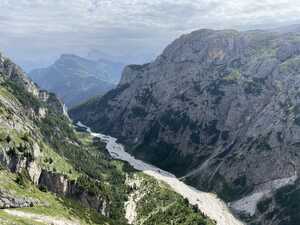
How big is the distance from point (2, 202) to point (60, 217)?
23.5 meters

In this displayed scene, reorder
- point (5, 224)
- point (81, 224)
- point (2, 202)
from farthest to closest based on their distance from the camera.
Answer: point (81, 224) → point (2, 202) → point (5, 224)

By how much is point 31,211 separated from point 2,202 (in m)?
11.4

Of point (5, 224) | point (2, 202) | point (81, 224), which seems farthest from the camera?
point (81, 224)

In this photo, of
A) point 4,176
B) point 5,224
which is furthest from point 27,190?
point 5,224

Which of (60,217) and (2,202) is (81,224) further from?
(2,202)

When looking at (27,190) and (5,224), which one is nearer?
(5,224)

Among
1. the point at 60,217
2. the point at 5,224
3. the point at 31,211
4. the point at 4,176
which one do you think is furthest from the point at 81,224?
the point at 5,224

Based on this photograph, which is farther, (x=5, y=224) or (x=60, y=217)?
(x=60, y=217)

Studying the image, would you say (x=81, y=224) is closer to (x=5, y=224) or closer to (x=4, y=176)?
(x=4, y=176)

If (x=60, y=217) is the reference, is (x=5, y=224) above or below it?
above

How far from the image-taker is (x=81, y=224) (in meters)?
195

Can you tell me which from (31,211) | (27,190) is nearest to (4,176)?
(27,190)

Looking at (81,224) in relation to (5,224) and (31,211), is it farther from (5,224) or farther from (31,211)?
(5,224)

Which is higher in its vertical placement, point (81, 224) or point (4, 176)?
point (4, 176)
